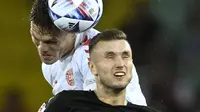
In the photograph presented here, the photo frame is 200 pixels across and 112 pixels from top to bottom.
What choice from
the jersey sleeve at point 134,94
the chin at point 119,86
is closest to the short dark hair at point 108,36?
the chin at point 119,86

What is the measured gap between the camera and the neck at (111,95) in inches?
116

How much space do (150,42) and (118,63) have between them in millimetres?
3218

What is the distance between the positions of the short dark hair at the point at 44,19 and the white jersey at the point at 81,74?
0.15 metres

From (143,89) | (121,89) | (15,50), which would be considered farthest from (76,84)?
(15,50)

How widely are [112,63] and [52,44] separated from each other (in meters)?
0.65

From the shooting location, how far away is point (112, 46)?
9.77 ft

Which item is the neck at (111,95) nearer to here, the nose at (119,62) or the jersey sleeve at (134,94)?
the nose at (119,62)

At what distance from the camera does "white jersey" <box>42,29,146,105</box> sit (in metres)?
3.35

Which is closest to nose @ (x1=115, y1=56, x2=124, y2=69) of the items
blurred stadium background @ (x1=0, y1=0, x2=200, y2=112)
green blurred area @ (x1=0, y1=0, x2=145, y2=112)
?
blurred stadium background @ (x1=0, y1=0, x2=200, y2=112)

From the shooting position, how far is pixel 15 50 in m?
6.18

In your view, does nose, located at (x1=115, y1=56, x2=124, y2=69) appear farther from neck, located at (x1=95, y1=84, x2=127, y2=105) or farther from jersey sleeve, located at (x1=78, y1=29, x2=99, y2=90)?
jersey sleeve, located at (x1=78, y1=29, x2=99, y2=90)

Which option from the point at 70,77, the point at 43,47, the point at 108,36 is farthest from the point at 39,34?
the point at 108,36

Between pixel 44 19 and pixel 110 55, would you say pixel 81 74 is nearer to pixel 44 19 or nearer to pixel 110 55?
pixel 44 19

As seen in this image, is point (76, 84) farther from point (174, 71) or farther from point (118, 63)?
point (174, 71)
